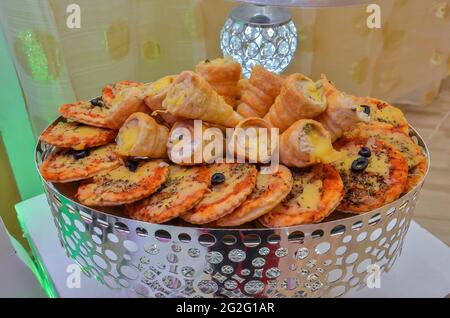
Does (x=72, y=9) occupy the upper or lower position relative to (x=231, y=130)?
upper

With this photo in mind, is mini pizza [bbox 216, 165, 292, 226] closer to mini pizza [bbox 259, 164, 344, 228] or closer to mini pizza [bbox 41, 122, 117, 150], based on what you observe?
mini pizza [bbox 259, 164, 344, 228]

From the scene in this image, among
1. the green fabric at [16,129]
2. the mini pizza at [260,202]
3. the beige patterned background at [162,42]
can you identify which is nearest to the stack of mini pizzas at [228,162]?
the mini pizza at [260,202]

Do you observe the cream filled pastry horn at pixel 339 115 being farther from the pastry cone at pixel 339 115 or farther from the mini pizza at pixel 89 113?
the mini pizza at pixel 89 113

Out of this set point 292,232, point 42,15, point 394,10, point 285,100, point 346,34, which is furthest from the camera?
point 394,10

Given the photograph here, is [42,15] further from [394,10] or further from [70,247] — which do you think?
[394,10]
